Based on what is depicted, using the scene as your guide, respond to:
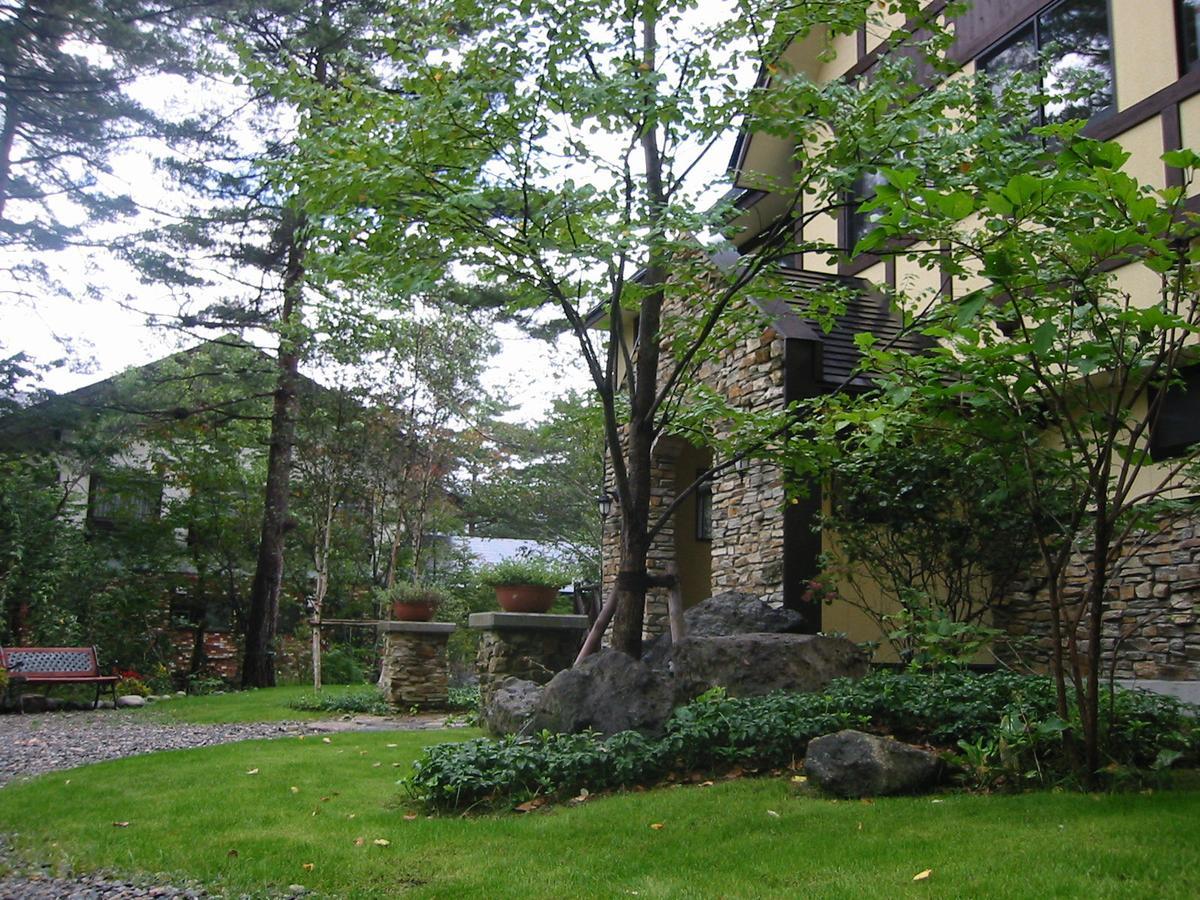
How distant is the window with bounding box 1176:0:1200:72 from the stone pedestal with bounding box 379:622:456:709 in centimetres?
860

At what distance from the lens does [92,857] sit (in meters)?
4.18

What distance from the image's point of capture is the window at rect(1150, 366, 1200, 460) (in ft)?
24.4

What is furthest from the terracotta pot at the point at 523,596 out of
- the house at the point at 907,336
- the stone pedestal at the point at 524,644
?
the house at the point at 907,336

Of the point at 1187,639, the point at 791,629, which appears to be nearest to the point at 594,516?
the point at 791,629

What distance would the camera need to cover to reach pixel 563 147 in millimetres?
6000

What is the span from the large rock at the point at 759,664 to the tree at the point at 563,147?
552mm

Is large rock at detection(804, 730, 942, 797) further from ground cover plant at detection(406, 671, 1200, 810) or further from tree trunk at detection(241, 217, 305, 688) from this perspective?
tree trunk at detection(241, 217, 305, 688)

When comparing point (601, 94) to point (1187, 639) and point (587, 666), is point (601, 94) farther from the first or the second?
point (1187, 639)

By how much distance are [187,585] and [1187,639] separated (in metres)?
14.6

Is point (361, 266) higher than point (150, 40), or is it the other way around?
point (150, 40)

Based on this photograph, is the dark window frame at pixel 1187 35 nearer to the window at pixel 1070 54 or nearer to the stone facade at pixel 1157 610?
the window at pixel 1070 54

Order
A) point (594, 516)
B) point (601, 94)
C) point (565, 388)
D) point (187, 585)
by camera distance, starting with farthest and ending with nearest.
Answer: point (594, 516)
point (565, 388)
point (187, 585)
point (601, 94)

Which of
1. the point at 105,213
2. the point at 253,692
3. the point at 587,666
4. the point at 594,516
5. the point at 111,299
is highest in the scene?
the point at 111,299

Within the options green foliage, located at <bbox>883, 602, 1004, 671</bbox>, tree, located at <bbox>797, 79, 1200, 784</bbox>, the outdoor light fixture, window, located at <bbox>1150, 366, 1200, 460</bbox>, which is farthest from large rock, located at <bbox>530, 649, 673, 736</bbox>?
the outdoor light fixture
